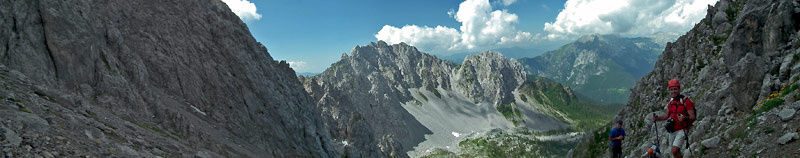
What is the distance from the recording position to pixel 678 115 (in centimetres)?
1300

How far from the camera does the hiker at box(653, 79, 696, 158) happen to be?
12.8m

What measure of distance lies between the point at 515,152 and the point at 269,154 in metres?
170

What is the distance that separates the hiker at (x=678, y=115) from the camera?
12763mm

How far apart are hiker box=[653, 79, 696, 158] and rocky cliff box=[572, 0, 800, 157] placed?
2.36 meters

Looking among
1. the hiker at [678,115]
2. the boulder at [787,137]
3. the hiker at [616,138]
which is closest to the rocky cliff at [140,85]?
the hiker at [678,115]

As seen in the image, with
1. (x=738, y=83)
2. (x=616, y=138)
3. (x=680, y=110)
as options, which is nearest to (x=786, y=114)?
(x=680, y=110)

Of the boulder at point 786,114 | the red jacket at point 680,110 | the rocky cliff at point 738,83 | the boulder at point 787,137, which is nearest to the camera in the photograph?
the boulder at point 787,137

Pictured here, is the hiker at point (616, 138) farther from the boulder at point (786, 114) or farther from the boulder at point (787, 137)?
the boulder at point (787, 137)

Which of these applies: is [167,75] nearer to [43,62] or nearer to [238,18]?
[43,62]

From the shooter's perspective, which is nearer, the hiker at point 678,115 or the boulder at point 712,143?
the hiker at point 678,115

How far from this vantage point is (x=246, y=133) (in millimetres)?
41938

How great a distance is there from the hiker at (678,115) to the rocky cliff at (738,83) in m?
2.36

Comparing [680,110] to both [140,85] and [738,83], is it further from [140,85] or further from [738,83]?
[140,85]

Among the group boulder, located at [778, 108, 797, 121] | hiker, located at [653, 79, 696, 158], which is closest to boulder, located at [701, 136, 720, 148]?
boulder, located at [778, 108, 797, 121]
